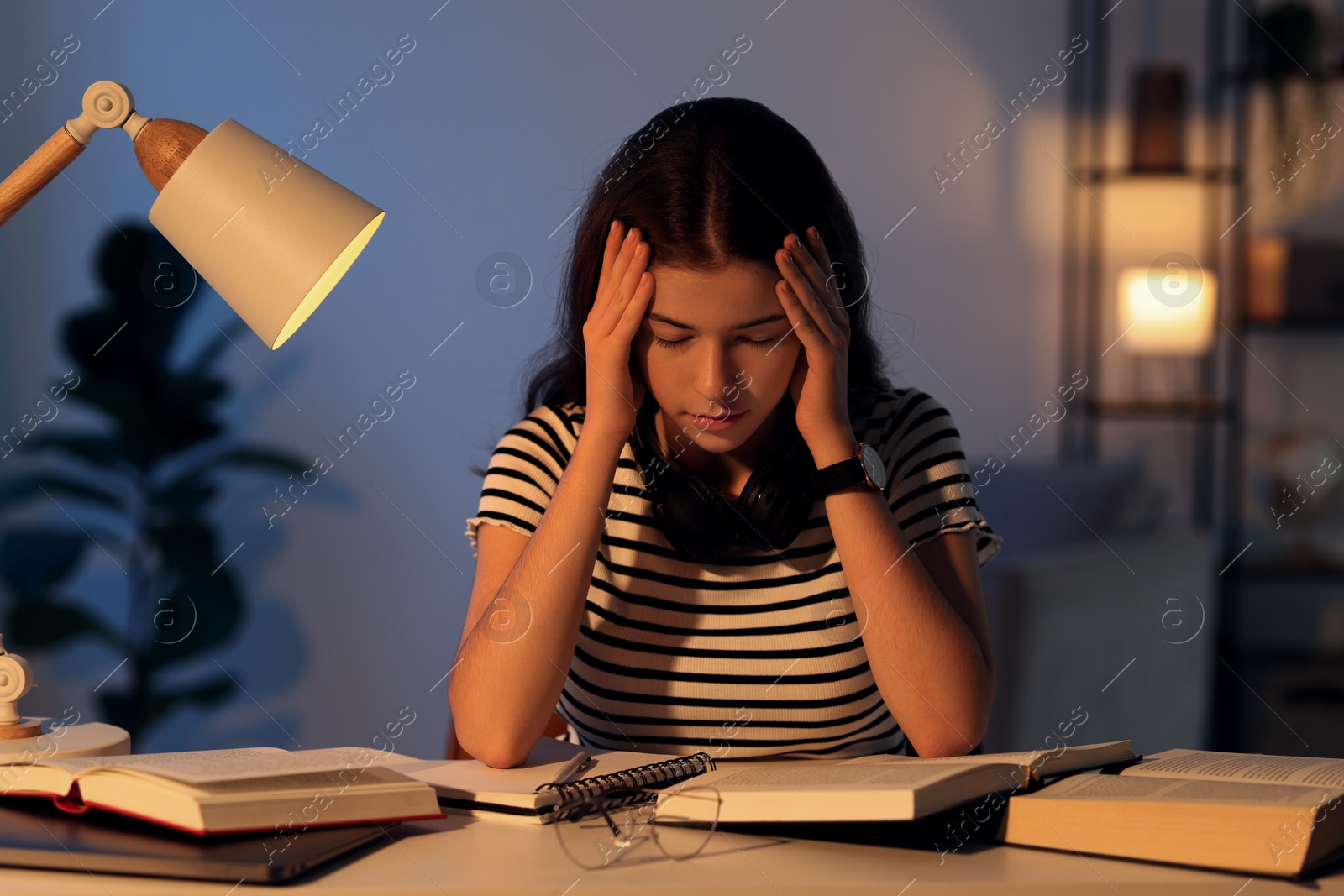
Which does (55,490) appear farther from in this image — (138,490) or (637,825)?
(637,825)

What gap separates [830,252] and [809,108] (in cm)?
159

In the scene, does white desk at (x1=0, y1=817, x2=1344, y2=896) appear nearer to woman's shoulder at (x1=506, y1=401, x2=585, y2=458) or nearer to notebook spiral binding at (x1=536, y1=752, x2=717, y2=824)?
notebook spiral binding at (x1=536, y1=752, x2=717, y2=824)

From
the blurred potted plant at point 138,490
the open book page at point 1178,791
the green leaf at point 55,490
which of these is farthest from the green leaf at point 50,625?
the open book page at point 1178,791

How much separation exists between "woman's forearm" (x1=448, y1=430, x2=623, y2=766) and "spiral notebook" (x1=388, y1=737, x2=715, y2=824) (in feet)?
0.32

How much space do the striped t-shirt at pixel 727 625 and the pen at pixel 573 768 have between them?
253 mm

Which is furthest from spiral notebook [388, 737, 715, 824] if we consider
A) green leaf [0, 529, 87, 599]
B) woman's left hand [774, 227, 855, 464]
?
green leaf [0, 529, 87, 599]

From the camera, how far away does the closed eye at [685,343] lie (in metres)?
1.02

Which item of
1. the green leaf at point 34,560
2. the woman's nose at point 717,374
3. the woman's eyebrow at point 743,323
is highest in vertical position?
the woman's eyebrow at point 743,323

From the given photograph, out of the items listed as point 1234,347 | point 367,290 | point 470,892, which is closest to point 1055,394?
point 1234,347

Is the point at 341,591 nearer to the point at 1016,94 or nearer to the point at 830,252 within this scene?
the point at 830,252

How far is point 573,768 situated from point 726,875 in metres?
A: 0.24

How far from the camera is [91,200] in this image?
7.69ft

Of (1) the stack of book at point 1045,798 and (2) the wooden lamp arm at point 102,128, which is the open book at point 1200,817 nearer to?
(1) the stack of book at point 1045,798

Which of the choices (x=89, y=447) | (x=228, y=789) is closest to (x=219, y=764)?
(x=228, y=789)
